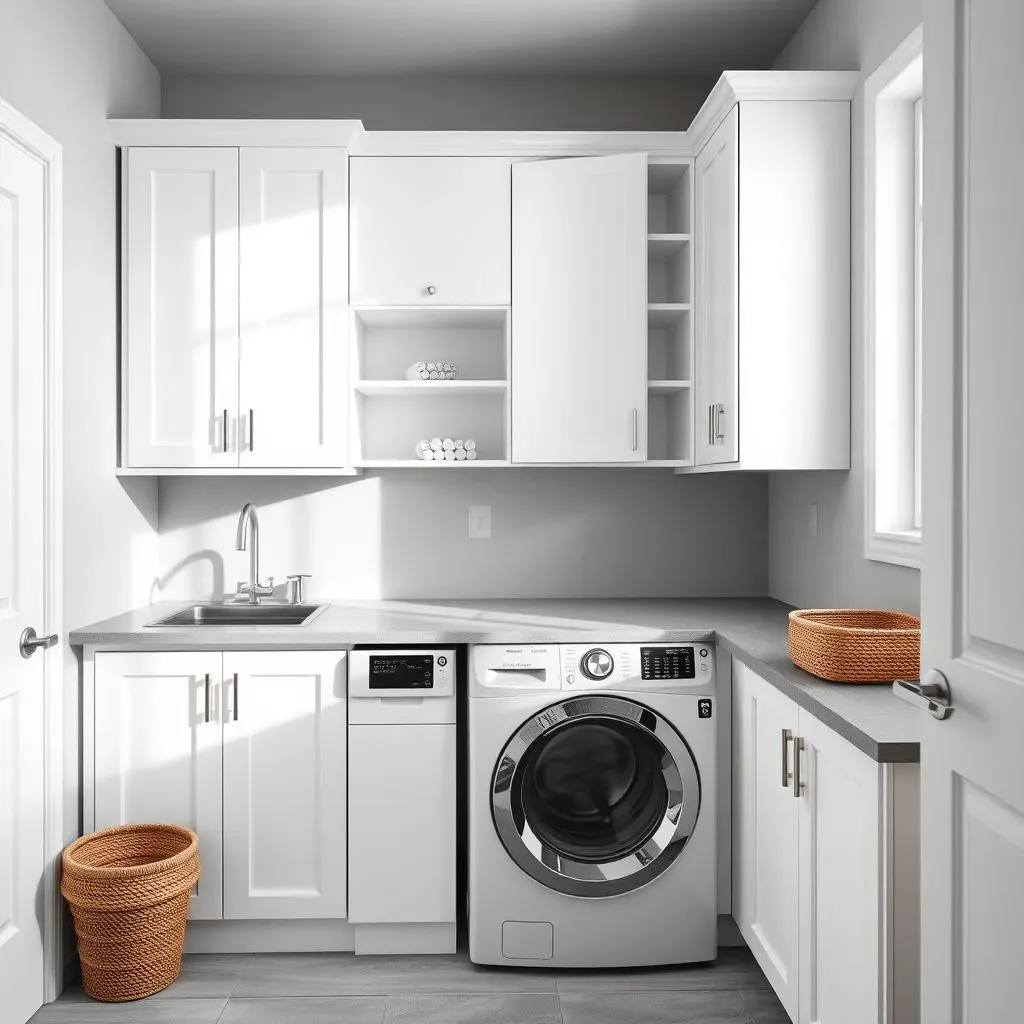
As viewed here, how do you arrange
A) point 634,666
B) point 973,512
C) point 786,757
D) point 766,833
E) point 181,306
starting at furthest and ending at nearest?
point 181,306 → point 634,666 → point 766,833 → point 786,757 → point 973,512

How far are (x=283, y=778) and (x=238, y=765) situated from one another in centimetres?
13

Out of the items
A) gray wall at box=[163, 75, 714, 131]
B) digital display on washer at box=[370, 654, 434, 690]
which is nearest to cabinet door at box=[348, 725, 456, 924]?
digital display on washer at box=[370, 654, 434, 690]

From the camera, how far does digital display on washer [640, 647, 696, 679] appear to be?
2.37m

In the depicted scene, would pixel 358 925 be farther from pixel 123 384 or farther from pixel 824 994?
pixel 123 384

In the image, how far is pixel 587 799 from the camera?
244 centimetres

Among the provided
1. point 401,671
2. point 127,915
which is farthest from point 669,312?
point 127,915

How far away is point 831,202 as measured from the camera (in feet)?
7.83

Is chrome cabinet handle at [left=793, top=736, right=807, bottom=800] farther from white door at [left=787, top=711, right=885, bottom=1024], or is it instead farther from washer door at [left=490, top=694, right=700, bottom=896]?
washer door at [left=490, top=694, right=700, bottom=896]

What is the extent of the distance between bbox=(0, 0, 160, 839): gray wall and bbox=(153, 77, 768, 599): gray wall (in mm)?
314

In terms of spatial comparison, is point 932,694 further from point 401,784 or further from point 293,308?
point 293,308

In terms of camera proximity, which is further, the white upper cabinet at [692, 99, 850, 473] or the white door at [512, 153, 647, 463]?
the white door at [512, 153, 647, 463]

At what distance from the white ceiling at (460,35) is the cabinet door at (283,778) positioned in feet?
6.40

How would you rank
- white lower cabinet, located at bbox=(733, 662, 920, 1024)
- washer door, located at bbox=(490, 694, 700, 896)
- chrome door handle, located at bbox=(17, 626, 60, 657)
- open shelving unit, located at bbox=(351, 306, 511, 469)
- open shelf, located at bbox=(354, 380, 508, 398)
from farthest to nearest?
open shelving unit, located at bbox=(351, 306, 511, 469)
open shelf, located at bbox=(354, 380, 508, 398)
washer door, located at bbox=(490, 694, 700, 896)
chrome door handle, located at bbox=(17, 626, 60, 657)
white lower cabinet, located at bbox=(733, 662, 920, 1024)

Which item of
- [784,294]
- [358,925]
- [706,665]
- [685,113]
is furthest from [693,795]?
[685,113]
